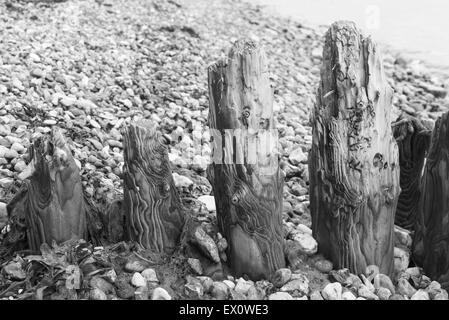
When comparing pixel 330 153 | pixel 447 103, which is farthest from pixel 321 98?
pixel 447 103

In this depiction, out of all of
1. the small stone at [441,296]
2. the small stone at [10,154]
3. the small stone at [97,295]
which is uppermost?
the small stone at [10,154]

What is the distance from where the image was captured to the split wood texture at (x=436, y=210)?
4074mm

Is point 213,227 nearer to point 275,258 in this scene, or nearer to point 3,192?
point 275,258

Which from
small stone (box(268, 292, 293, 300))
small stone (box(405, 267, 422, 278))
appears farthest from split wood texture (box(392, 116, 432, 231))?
small stone (box(268, 292, 293, 300))

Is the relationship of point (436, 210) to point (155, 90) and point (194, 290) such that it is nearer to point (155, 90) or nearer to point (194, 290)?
point (194, 290)

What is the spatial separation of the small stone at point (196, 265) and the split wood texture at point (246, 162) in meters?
0.21

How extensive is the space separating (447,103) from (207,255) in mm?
6447

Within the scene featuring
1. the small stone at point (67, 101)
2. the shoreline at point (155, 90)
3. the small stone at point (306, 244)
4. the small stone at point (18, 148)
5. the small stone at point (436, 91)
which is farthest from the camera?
the small stone at point (436, 91)

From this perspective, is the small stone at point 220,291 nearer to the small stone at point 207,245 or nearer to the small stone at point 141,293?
the small stone at point 207,245

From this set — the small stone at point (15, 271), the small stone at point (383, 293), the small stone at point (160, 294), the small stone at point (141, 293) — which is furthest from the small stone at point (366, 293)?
the small stone at point (15, 271)

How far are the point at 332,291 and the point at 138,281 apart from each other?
1.21 m

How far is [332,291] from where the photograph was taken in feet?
13.0

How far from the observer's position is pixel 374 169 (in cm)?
400

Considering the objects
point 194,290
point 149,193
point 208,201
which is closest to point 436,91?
point 208,201
